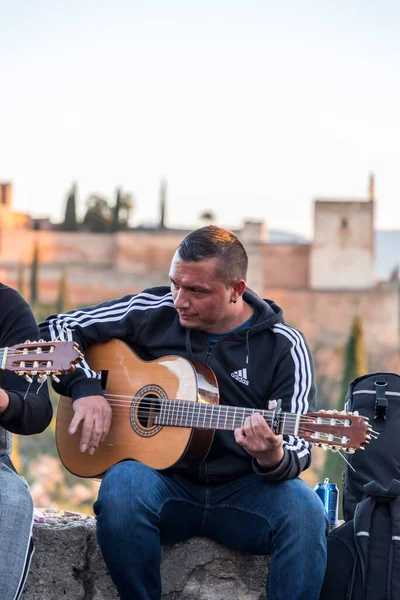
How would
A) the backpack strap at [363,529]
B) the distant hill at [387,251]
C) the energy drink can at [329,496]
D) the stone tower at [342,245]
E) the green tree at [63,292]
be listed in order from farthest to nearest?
the distant hill at [387,251], the stone tower at [342,245], the green tree at [63,292], the energy drink can at [329,496], the backpack strap at [363,529]

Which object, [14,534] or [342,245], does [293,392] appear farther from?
[342,245]

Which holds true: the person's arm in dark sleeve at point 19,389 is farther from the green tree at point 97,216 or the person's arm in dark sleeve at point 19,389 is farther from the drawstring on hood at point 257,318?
the green tree at point 97,216

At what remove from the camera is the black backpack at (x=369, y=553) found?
132 inches

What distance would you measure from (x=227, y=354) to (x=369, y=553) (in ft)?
2.54

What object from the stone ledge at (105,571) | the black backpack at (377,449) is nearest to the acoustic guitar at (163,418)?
the stone ledge at (105,571)

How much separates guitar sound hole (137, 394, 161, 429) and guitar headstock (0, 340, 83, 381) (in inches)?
20.4

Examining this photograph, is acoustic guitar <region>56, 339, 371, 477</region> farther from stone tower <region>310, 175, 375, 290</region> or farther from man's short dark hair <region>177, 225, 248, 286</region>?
stone tower <region>310, 175, 375, 290</region>

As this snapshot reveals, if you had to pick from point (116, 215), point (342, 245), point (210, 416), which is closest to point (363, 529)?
point (210, 416)

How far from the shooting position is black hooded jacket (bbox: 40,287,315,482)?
11.7 feet

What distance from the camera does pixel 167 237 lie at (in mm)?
57312

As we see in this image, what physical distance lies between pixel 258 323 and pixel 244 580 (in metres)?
0.83

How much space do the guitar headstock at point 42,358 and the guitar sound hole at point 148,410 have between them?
0.52 meters

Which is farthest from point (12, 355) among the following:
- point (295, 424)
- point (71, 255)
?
point (71, 255)

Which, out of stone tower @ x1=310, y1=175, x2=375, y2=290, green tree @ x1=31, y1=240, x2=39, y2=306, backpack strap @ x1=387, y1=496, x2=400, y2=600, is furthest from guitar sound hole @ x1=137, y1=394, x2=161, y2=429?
green tree @ x1=31, y1=240, x2=39, y2=306
